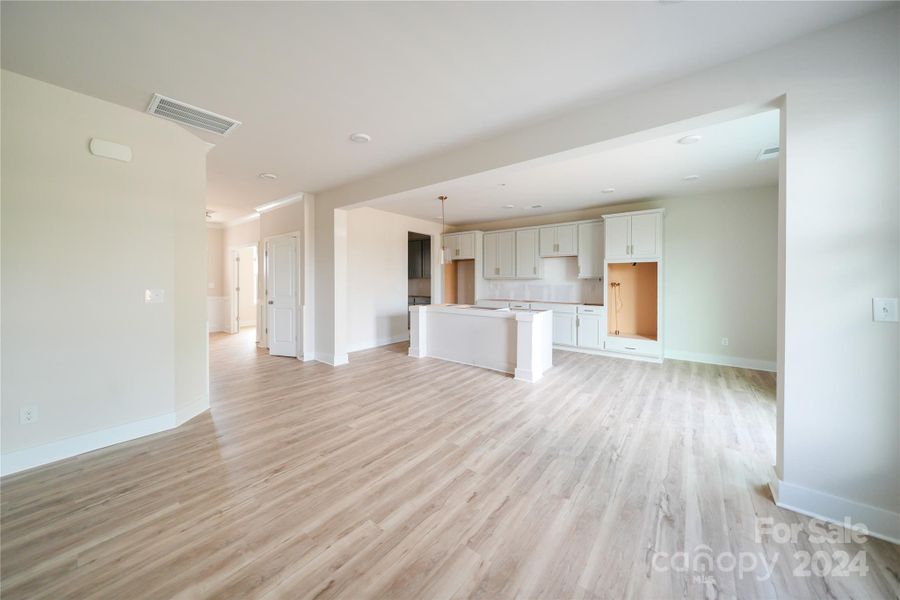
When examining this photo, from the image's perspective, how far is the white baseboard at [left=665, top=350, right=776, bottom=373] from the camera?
473 centimetres

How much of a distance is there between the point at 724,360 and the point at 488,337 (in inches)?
149

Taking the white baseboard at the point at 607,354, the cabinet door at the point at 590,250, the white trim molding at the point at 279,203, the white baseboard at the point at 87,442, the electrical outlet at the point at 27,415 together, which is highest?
the white trim molding at the point at 279,203

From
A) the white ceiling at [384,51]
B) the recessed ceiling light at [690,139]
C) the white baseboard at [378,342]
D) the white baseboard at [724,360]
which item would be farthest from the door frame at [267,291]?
the white baseboard at [724,360]

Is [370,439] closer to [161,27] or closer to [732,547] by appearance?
[732,547]

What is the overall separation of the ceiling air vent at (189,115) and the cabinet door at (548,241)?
208 inches

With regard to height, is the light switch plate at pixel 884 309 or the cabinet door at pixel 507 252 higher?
the cabinet door at pixel 507 252

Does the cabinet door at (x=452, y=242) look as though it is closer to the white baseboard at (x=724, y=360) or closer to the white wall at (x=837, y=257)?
the white baseboard at (x=724, y=360)

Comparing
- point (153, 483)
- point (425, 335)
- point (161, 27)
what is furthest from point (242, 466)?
point (425, 335)

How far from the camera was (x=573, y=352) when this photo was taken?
5934 mm

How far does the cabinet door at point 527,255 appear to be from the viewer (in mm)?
6645

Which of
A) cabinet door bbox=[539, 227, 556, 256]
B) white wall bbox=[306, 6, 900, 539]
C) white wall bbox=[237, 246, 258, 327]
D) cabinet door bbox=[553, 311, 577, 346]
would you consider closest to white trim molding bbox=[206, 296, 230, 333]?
white wall bbox=[237, 246, 258, 327]

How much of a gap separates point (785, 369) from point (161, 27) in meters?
4.04

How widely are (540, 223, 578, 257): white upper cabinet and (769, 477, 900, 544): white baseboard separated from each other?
4762mm

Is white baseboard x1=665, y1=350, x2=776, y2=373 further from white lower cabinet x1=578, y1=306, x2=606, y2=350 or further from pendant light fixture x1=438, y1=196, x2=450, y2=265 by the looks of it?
pendant light fixture x1=438, y1=196, x2=450, y2=265
